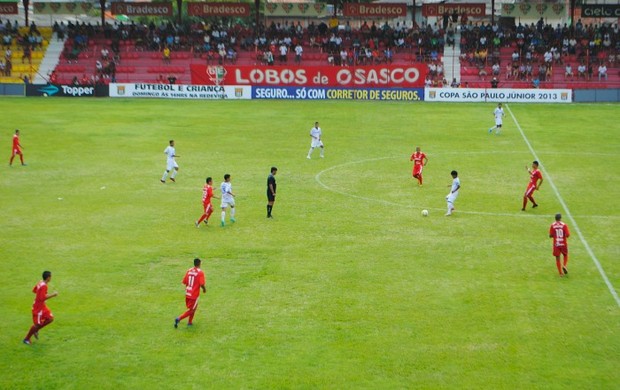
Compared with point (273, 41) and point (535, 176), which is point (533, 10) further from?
point (535, 176)

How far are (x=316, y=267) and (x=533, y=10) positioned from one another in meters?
61.8

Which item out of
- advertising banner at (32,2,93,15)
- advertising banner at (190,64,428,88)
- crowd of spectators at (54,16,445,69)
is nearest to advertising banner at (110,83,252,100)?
advertising banner at (190,64,428,88)

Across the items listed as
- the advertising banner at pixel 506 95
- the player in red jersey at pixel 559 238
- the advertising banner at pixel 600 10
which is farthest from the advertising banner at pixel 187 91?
the player in red jersey at pixel 559 238

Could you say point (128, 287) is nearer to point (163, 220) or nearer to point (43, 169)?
point (163, 220)

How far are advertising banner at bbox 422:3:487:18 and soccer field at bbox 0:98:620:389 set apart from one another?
33.9 m

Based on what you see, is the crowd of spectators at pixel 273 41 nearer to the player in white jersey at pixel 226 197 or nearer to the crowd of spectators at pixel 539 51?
the crowd of spectators at pixel 539 51

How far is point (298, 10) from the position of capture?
8294 centimetres

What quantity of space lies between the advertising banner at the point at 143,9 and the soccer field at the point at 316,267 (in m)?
36.2

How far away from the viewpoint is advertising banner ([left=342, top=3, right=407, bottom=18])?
258 ft

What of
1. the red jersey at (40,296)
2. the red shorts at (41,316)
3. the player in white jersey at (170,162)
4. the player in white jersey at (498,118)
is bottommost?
the red shorts at (41,316)

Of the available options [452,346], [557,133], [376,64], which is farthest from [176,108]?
[452,346]

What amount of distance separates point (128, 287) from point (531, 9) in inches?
2570

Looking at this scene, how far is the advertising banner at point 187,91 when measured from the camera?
68.1 m

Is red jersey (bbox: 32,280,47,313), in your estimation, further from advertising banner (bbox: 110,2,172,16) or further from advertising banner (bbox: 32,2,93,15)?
advertising banner (bbox: 32,2,93,15)
